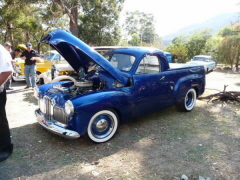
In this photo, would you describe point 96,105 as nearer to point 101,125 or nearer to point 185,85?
point 101,125

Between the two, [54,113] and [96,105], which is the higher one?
[96,105]

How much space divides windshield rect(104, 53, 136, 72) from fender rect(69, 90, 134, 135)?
2.36 ft

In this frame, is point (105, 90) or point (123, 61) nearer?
point (105, 90)

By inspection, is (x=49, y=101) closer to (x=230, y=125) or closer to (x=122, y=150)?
(x=122, y=150)

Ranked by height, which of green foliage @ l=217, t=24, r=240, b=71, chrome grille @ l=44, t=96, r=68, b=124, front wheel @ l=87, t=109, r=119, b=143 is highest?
green foliage @ l=217, t=24, r=240, b=71

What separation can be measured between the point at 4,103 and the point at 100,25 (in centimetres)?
2197

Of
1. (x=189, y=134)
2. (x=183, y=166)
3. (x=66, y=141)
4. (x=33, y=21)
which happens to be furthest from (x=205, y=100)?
(x=33, y=21)

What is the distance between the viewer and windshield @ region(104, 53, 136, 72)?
4297 mm

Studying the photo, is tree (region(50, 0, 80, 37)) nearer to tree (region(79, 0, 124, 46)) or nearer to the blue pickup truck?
tree (region(79, 0, 124, 46))

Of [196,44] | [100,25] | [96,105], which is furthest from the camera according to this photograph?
[196,44]

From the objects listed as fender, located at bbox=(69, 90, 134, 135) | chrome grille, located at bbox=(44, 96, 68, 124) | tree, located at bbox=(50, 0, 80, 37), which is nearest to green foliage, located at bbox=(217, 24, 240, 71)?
tree, located at bbox=(50, 0, 80, 37)

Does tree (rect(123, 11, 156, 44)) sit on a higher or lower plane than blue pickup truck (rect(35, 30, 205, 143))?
higher

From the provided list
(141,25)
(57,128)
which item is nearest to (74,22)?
(57,128)

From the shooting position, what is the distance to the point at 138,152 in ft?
11.2
